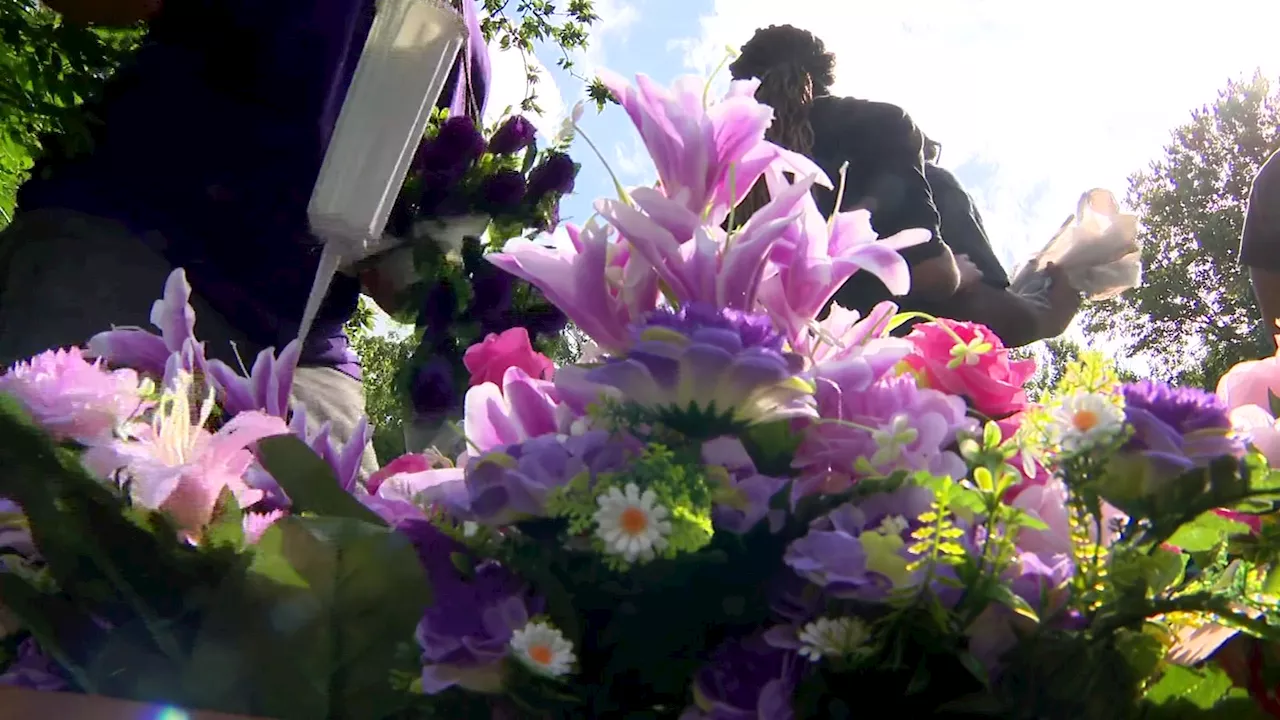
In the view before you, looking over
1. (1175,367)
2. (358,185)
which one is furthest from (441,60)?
(1175,367)

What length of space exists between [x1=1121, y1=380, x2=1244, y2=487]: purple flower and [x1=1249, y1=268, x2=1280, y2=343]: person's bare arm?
2064mm

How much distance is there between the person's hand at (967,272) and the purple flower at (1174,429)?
1787 millimetres

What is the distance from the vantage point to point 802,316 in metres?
0.56

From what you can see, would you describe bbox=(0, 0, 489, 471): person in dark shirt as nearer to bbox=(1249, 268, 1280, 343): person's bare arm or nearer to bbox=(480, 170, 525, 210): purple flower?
bbox=(480, 170, 525, 210): purple flower

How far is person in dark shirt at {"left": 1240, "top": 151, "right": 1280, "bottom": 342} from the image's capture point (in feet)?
7.34

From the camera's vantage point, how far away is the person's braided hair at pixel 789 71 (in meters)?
2.38

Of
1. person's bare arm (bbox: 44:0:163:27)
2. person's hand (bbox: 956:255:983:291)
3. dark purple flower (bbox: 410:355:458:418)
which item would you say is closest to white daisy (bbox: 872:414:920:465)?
dark purple flower (bbox: 410:355:458:418)

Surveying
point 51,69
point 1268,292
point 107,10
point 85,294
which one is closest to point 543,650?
point 85,294

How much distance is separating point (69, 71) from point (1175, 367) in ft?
57.6

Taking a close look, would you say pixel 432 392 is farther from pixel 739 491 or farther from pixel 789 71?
pixel 789 71

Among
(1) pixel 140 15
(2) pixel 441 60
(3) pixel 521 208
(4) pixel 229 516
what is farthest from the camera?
(1) pixel 140 15

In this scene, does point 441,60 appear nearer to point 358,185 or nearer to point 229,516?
point 358,185

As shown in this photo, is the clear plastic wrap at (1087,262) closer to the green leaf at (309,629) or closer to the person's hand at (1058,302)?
the person's hand at (1058,302)

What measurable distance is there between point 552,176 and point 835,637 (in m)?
0.76
